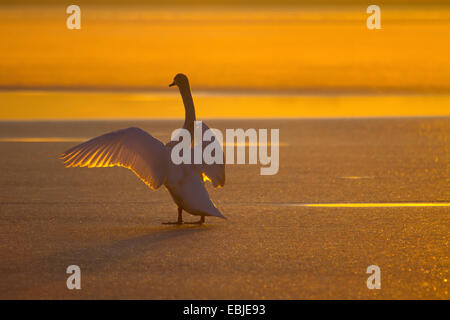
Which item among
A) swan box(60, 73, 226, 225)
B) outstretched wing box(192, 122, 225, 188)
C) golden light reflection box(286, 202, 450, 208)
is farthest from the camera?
golden light reflection box(286, 202, 450, 208)

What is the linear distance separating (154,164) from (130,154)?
23 cm

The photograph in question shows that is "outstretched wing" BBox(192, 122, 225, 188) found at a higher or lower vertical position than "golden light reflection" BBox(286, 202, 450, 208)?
higher

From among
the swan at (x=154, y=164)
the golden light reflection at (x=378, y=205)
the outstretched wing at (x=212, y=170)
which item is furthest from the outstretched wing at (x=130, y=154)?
the golden light reflection at (x=378, y=205)

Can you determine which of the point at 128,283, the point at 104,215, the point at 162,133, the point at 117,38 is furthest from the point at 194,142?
the point at 117,38

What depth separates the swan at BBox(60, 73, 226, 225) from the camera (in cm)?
844

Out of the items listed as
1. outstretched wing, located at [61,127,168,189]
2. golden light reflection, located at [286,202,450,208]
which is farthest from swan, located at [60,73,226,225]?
golden light reflection, located at [286,202,450,208]

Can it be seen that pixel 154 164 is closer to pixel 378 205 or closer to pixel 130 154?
pixel 130 154

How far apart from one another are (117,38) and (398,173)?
30582mm

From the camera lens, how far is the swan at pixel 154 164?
8.44 m

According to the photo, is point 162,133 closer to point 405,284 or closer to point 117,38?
point 405,284

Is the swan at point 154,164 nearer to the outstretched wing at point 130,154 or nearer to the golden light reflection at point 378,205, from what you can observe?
the outstretched wing at point 130,154

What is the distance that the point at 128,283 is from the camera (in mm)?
6805

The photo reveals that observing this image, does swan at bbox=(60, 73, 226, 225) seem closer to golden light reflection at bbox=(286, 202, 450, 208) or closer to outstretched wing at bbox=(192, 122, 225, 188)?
outstretched wing at bbox=(192, 122, 225, 188)

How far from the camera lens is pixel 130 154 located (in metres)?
8.52
